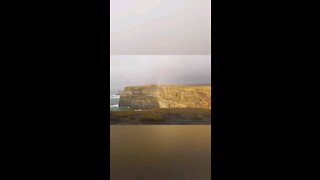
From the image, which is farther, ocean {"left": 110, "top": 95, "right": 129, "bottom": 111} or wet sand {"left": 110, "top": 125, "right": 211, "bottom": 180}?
ocean {"left": 110, "top": 95, "right": 129, "bottom": 111}

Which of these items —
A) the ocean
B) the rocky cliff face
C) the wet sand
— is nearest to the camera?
the wet sand

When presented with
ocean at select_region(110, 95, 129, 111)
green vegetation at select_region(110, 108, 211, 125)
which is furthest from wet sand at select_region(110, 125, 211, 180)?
ocean at select_region(110, 95, 129, 111)

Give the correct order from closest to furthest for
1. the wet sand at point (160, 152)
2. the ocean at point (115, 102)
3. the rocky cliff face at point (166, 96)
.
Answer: the wet sand at point (160, 152) → the ocean at point (115, 102) → the rocky cliff face at point (166, 96)

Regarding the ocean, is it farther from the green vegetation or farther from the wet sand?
the wet sand

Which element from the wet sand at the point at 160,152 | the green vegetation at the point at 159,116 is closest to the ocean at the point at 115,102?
the green vegetation at the point at 159,116

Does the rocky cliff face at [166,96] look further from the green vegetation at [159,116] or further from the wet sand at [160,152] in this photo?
the wet sand at [160,152]

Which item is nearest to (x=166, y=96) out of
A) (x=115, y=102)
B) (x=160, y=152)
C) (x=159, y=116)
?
(x=159, y=116)

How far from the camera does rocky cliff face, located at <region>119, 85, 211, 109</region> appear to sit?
3.21 metres

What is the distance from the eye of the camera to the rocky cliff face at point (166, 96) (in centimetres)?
321
